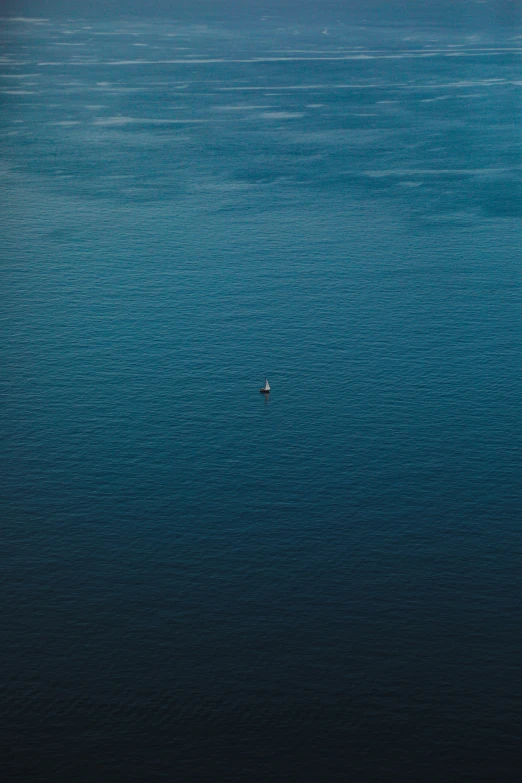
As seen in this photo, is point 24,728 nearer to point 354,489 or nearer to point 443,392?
point 354,489

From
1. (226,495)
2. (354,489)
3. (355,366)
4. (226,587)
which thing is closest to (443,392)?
(355,366)

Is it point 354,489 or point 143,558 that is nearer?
point 143,558

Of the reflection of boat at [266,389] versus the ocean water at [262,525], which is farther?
the reflection of boat at [266,389]

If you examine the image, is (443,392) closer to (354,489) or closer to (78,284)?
(354,489)

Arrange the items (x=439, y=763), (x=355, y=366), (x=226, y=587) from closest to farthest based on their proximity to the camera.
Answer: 1. (x=439, y=763)
2. (x=226, y=587)
3. (x=355, y=366)

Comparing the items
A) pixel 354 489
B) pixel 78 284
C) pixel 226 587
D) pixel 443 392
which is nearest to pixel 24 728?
pixel 226 587

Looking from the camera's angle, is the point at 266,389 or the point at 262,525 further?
the point at 266,389

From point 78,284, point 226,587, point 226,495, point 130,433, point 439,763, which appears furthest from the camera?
point 78,284

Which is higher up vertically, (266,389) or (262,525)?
(266,389)

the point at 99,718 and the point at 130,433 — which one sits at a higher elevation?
the point at 130,433

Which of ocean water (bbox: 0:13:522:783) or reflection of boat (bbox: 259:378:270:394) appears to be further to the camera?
reflection of boat (bbox: 259:378:270:394)

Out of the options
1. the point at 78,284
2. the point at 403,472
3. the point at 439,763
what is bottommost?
the point at 439,763
